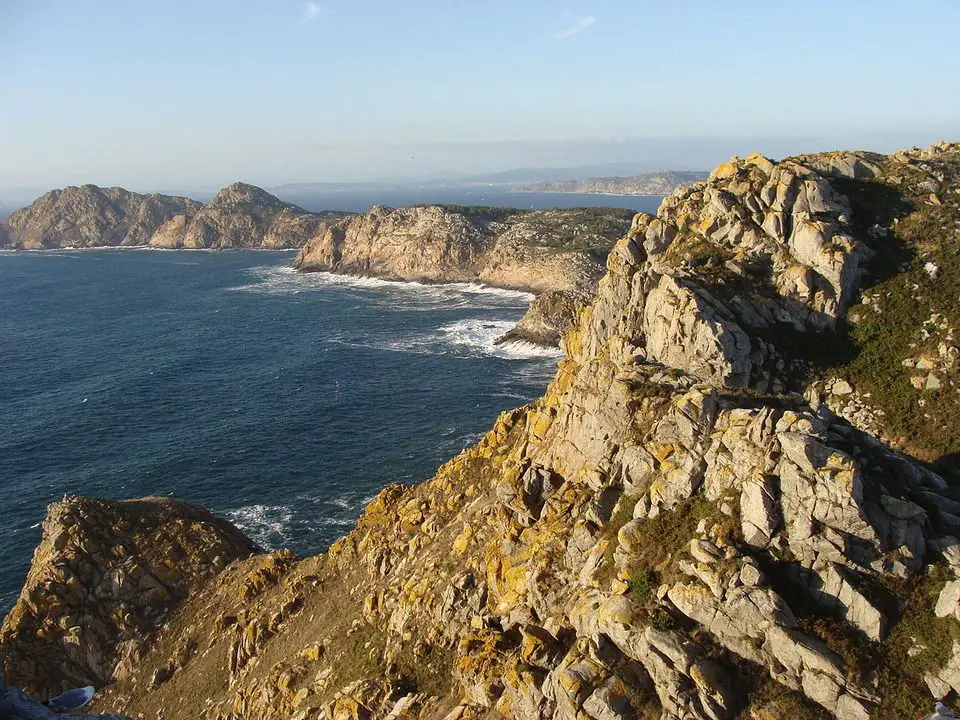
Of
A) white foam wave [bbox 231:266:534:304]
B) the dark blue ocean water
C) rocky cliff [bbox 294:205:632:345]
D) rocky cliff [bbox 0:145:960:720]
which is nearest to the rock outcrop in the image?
rocky cliff [bbox 0:145:960:720]

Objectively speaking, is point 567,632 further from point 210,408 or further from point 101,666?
point 210,408

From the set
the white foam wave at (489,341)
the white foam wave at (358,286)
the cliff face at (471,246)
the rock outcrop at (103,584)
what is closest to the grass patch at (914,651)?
the rock outcrop at (103,584)

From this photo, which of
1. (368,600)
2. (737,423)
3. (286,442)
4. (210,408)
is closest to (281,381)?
(210,408)

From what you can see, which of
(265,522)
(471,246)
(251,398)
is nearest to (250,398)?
(251,398)

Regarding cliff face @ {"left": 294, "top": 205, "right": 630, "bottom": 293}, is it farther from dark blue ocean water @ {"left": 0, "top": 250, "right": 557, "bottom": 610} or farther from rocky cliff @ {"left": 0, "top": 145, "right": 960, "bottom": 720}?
rocky cliff @ {"left": 0, "top": 145, "right": 960, "bottom": 720}

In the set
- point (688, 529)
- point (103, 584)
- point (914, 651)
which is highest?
point (688, 529)

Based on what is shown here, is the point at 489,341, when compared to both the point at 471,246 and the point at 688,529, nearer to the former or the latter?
the point at 471,246
